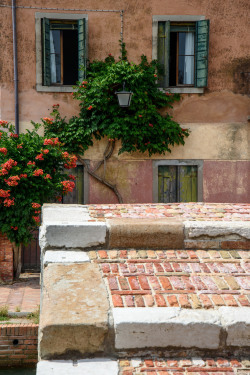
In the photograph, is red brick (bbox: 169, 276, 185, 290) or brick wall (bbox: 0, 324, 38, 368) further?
brick wall (bbox: 0, 324, 38, 368)

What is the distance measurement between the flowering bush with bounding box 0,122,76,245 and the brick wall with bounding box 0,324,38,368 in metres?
2.43

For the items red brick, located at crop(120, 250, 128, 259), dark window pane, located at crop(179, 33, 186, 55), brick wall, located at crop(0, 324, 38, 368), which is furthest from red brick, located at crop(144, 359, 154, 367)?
dark window pane, located at crop(179, 33, 186, 55)

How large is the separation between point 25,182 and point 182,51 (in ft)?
16.3

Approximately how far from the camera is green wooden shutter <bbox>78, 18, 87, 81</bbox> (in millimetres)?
10227

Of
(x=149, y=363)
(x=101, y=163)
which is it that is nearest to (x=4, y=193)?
(x=101, y=163)

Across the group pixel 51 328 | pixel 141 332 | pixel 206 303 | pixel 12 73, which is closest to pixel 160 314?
pixel 141 332

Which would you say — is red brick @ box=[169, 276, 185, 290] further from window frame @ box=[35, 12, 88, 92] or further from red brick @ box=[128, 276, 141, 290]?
window frame @ box=[35, 12, 88, 92]

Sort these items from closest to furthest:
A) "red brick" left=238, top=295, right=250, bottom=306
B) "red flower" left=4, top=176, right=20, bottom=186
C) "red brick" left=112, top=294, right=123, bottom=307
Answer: "red brick" left=112, top=294, right=123, bottom=307, "red brick" left=238, top=295, right=250, bottom=306, "red flower" left=4, top=176, right=20, bottom=186

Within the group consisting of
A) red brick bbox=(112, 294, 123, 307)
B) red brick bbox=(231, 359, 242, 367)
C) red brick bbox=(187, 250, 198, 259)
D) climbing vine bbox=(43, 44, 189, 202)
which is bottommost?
red brick bbox=(231, 359, 242, 367)

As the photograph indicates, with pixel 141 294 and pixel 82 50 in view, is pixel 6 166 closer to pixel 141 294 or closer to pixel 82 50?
pixel 82 50

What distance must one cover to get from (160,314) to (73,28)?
8911 mm

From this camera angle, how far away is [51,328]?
2.73m

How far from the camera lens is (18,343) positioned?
6.73m

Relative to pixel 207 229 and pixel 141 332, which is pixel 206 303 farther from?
pixel 207 229
